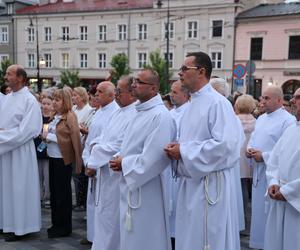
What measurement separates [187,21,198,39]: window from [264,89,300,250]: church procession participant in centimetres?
3751

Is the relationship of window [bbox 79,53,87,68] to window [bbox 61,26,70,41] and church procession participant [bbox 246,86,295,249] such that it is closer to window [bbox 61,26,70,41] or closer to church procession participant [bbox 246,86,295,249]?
window [bbox 61,26,70,41]

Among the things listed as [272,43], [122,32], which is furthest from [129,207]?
[122,32]

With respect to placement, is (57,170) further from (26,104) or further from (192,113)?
(192,113)

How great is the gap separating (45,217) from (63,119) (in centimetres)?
199

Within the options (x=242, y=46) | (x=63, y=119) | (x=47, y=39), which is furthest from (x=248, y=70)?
(x=47, y=39)

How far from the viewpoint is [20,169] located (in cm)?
543

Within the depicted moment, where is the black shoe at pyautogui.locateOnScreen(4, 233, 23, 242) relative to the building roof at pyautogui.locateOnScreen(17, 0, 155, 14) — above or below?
below

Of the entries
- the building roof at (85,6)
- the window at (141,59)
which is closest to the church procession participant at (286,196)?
the window at (141,59)

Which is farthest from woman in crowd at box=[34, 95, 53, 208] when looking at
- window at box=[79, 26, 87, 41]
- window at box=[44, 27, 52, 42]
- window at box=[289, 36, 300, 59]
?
window at box=[44, 27, 52, 42]

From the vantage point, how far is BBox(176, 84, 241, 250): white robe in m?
3.45

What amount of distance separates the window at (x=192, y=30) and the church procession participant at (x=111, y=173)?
3691 cm

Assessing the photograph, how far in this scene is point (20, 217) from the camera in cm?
538

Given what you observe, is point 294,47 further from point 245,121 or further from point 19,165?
point 19,165

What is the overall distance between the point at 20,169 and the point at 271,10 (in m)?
36.8
